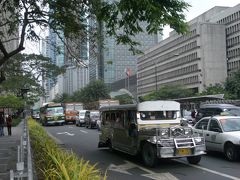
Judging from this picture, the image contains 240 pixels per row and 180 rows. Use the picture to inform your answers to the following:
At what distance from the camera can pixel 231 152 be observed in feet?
48.4

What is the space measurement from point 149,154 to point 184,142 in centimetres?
126

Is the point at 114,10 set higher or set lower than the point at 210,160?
higher

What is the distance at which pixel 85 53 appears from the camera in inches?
693

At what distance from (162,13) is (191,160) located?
732 centimetres

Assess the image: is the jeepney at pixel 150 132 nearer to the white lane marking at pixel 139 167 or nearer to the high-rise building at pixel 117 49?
the white lane marking at pixel 139 167

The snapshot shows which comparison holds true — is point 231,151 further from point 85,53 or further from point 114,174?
point 85,53

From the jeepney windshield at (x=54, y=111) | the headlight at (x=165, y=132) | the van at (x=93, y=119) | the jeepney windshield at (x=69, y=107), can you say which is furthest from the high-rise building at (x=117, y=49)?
the jeepney windshield at (x=69, y=107)

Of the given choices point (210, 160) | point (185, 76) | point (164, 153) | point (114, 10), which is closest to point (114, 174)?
point (164, 153)

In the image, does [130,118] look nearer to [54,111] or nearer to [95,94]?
[54,111]

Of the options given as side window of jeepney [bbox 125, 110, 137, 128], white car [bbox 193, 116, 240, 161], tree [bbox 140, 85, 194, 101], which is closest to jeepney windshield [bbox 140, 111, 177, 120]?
side window of jeepney [bbox 125, 110, 137, 128]

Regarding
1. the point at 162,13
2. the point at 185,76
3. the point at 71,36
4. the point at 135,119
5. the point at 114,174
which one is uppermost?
the point at 185,76

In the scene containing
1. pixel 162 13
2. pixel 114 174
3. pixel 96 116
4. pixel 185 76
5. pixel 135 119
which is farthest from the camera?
pixel 185 76

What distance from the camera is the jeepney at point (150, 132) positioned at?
44.9ft

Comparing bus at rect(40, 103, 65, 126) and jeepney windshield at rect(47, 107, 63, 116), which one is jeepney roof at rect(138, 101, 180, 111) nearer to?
bus at rect(40, 103, 65, 126)
